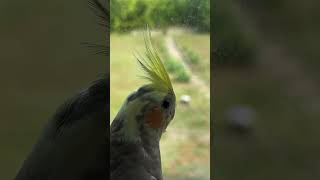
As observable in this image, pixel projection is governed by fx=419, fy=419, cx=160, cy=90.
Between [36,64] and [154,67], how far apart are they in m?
0.43

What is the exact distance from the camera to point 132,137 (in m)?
1.59

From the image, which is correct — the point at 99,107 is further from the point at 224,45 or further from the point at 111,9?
the point at 224,45

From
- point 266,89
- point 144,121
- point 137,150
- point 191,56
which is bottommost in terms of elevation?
point 137,150

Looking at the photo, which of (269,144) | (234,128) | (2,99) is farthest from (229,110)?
(2,99)

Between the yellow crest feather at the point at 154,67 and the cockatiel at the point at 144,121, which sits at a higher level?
the yellow crest feather at the point at 154,67

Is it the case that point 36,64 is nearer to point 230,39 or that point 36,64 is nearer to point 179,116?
point 179,116

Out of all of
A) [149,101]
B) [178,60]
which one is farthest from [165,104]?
[178,60]

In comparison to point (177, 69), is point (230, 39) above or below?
above

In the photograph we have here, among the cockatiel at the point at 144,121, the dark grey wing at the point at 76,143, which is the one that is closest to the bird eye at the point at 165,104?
the cockatiel at the point at 144,121

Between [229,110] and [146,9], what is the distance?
1.60ft

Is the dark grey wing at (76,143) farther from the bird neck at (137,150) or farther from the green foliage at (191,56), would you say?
the green foliage at (191,56)

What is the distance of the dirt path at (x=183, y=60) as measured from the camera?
5.18ft

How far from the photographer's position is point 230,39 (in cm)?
153

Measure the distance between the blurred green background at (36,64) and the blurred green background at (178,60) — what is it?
104 mm
